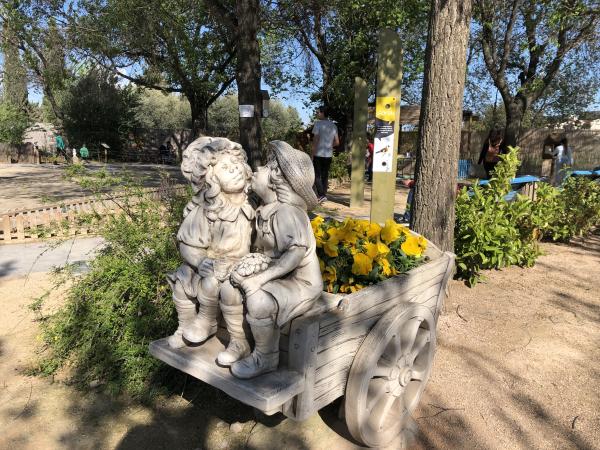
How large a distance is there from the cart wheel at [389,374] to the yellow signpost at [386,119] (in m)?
3.40

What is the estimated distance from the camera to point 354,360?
2.08 m

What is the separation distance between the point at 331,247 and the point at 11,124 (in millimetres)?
29615

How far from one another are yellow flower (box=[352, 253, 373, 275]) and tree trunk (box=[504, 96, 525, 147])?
43.7 feet

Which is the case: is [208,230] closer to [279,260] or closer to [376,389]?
[279,260]

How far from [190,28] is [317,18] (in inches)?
247

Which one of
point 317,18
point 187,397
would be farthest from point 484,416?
point 317,18

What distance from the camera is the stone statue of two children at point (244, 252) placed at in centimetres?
184

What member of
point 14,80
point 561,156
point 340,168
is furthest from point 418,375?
point 14,80

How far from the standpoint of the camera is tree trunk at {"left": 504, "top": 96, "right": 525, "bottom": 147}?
14.1 m

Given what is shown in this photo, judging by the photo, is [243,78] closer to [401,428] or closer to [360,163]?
[360,163]

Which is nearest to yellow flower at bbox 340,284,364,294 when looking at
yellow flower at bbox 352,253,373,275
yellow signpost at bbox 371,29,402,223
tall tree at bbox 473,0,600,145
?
yellow flower at bbox 352,253,373,275

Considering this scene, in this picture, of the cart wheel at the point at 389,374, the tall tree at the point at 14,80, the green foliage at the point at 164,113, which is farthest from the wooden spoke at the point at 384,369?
the green foliage at the point at 164,113

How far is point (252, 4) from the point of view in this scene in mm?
7164

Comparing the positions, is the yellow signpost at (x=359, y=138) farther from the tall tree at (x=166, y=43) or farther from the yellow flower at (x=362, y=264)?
the tall tree at (x=166, y=43)
